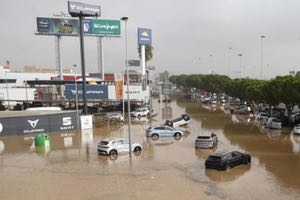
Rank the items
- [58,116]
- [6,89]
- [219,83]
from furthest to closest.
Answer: [219,83], [6,89], [58,116]

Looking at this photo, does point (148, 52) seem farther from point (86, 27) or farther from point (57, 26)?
point (57, 26)

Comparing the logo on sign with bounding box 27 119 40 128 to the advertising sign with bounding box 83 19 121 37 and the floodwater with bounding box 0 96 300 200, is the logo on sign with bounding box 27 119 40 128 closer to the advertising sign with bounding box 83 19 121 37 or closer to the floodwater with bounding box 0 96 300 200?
the floodwater with bounding box 0 96 300 200

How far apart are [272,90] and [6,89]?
182 ft

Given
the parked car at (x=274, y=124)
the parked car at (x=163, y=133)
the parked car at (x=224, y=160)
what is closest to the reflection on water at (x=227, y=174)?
the parked car at (x=224, y=160)

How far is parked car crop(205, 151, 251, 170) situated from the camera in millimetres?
23609

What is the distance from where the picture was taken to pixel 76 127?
44.1 meters

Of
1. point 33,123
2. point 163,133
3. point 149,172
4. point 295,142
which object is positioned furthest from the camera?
point 33,123

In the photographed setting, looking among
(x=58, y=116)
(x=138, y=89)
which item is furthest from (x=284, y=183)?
(x=138, y=89)

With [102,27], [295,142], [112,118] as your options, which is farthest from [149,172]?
[102,27]

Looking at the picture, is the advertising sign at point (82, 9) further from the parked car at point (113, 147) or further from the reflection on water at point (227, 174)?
the reflection on water at point (227, 174)

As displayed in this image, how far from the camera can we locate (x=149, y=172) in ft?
77.6

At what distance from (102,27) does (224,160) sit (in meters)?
60.0

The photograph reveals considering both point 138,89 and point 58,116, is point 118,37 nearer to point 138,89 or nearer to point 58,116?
point 138,89

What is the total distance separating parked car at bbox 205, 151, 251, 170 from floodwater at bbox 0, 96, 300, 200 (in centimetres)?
49
